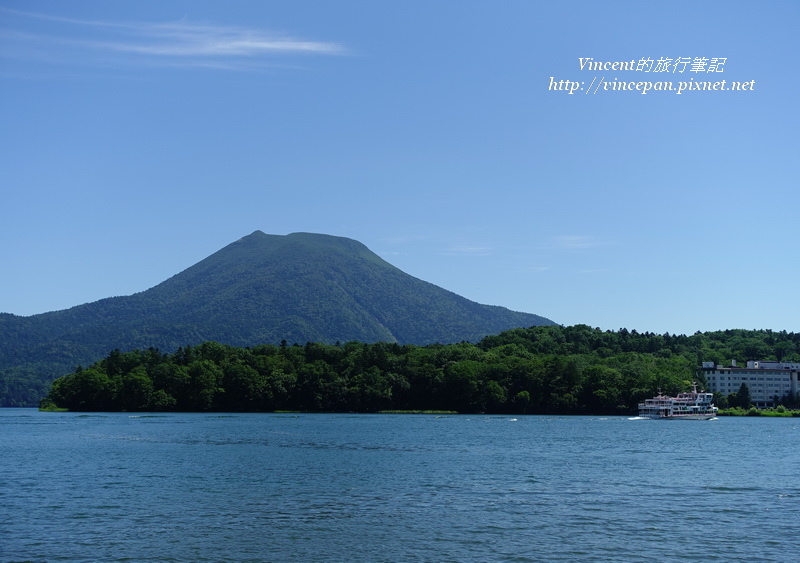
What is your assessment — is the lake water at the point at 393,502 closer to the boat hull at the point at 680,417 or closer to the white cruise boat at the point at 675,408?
the boat hull at the point at 680,417

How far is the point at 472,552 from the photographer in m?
29.2

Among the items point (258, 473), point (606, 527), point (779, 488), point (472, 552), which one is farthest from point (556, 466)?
point (472, 552)

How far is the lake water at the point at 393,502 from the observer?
29875mm

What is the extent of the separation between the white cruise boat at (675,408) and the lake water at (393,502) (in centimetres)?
7613

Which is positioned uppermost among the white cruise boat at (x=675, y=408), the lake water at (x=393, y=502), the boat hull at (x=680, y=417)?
the white cruise boat at (x=675, y=408)

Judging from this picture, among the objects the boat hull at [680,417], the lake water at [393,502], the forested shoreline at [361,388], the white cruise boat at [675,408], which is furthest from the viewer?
the forested shoreline at [361,388]

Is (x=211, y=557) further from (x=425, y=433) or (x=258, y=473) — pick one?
(x=425, y=433)

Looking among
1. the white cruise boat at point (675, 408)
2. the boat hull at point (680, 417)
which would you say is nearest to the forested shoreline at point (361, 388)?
the white cruise boat at point (675, 408)

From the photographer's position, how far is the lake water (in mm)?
29875

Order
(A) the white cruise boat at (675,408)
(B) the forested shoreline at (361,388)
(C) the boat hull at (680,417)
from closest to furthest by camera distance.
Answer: (C) the boat hull at (680,417) → (A) the white cruise boat at (675,408) → (B) the forested shoreline at (361,388)

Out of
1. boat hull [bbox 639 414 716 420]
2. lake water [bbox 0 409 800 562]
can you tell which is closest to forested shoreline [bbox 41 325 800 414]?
boat hull [bbox 639 414 716 420]

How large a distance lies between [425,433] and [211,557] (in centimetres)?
6621

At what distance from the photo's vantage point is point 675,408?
154 meters

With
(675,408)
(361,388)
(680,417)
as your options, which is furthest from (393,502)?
(675,408)
